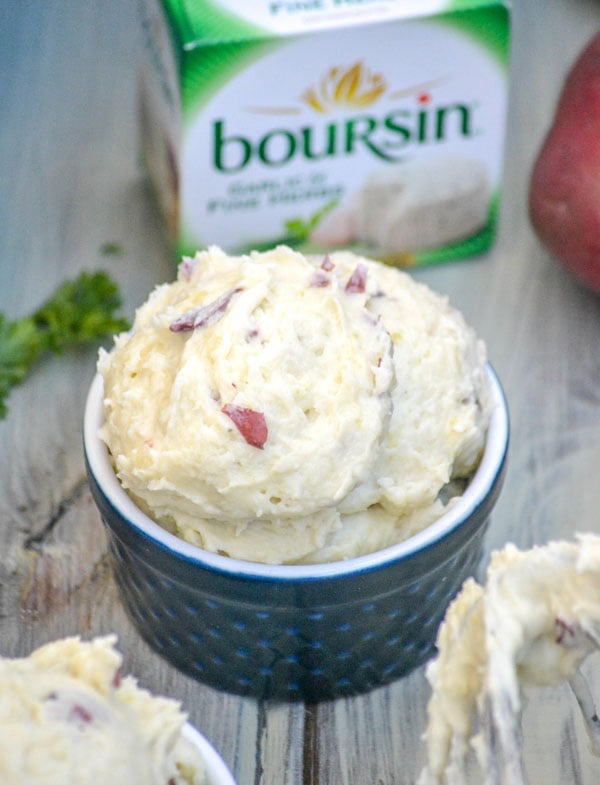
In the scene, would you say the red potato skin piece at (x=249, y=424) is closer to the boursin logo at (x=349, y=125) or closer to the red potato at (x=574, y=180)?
the boursin logo at (x=349, y=125)

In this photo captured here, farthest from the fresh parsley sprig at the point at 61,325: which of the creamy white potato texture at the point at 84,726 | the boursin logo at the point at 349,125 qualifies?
the creamy white potato texture at the point at 84,726

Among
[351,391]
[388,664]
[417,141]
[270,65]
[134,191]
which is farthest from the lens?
[134,191]

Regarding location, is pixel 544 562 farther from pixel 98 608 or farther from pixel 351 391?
pixel 98 608

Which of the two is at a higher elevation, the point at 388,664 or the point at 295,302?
the point at 295,302

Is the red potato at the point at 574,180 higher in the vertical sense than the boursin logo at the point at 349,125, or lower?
lower

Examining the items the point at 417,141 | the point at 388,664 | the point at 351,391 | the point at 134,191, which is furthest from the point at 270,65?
the point at 388,664

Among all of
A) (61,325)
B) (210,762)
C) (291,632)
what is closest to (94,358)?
(61,325)

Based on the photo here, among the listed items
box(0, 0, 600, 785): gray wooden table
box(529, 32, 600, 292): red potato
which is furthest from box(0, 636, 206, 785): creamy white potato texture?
box(529, 32, 600, 292): red potato

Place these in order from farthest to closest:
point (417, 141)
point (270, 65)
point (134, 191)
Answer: point (134, 191) → point (417, 141) → point (270, 65)
